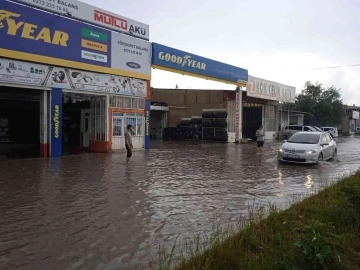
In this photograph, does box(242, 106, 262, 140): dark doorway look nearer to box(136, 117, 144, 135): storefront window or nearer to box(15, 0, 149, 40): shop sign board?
box(136, 117, 144, 135): storefront window

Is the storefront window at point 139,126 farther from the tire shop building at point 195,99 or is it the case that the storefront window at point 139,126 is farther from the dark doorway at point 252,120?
the dark doorway at point 252,120

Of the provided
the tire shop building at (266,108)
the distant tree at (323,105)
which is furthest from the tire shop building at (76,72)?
the distant tree at (323,105)

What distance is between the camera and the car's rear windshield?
53.6ft

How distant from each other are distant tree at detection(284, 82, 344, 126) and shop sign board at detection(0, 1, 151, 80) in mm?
40047

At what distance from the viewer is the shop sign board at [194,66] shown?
22891 mm

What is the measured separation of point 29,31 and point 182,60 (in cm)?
1102

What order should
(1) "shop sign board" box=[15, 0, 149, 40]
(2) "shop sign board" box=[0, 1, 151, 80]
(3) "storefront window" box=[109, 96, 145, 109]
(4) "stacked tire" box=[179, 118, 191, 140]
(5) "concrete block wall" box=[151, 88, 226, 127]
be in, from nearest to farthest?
(2) "shop sign board" box=[0, 1, 151, 80] < (1) "shop sign board" box=[15, 0, 149, 40] < (3) "storefront window" box=[109, 96, 145, 109] < (5) "concrete block wall" box=[151, 88, 226, 127] < (4) "stacked tire" box=[179, 118, 191, 140]

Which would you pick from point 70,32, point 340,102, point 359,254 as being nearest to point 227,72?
point 70,32

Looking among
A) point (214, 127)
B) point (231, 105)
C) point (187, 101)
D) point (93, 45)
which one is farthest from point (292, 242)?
point (187, 101)

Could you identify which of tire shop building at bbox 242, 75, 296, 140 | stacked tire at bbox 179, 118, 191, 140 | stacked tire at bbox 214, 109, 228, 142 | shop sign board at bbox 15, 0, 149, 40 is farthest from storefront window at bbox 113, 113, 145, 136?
tire shop building at bbox 242, 75, 296, 140

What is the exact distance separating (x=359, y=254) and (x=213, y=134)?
1075 inches

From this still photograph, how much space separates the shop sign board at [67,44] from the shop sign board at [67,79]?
0.95 feet

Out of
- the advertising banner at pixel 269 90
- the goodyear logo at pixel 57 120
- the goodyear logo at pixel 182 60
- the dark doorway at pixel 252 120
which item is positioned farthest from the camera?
the dark doorway at pixel 252 120

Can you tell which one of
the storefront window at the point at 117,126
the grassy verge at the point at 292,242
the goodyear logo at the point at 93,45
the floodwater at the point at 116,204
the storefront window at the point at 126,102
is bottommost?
the floodwater at the point at 116,204
